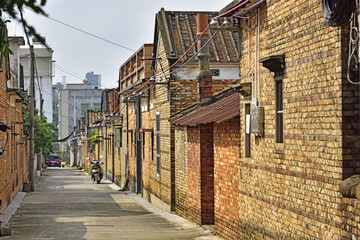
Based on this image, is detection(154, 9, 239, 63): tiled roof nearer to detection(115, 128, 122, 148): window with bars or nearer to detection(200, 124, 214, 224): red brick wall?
detection(200, 124, 214, 224): red brick wall

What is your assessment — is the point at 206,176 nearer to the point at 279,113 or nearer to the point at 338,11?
the point at 279,113

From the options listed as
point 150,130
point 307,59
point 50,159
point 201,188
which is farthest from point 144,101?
point 50,159

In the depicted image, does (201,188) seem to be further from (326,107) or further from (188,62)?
(326,107)

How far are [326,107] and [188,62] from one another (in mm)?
14072

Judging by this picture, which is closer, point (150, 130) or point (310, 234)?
point (310, 234)

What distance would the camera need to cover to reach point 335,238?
9.73m

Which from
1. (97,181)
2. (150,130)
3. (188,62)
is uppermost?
(188,62)

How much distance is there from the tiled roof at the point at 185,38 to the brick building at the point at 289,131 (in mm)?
7968

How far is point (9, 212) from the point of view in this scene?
24453mm

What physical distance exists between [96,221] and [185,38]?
7.56 m

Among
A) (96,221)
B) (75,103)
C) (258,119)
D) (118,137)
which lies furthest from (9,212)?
(75,103)

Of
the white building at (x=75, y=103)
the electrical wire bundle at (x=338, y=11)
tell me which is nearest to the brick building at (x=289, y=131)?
the electrical wire bundle at (x=338, y=11)

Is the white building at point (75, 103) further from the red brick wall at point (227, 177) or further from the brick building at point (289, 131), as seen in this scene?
the brick building at point (289, 131)

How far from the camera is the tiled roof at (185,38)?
968 inches
